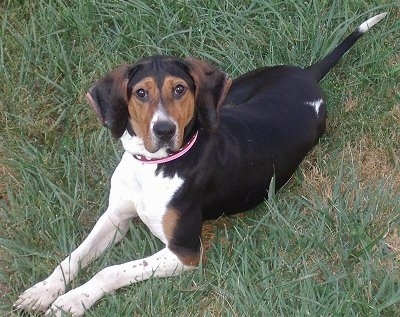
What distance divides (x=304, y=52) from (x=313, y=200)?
1210mm

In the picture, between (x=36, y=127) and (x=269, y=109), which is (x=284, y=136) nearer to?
(x=269, y=109)

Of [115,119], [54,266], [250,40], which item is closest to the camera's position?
[115,119]

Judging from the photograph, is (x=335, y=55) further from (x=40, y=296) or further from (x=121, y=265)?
(x=40, y=296)

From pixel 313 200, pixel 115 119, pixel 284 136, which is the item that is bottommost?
pixel 313 200

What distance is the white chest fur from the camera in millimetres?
4168

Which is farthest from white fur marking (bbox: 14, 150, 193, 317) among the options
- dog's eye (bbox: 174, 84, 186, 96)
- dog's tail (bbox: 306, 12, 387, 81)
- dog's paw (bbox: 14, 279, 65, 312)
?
dog's tail (bbox: 306, 12, 387, 81)

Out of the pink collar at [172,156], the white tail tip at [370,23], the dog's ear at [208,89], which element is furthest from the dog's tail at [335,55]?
the pink collar at [172,156]

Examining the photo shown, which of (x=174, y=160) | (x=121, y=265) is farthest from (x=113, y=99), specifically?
(x=121, y=265)

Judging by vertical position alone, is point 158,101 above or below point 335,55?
above

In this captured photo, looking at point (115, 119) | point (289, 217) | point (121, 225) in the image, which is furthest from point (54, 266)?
point (289, 217)

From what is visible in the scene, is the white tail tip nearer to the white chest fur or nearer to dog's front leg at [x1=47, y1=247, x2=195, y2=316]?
the white chest fur

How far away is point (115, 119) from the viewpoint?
158 inches

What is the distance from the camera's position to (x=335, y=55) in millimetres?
5230

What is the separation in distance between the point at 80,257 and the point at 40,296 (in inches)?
11.7
